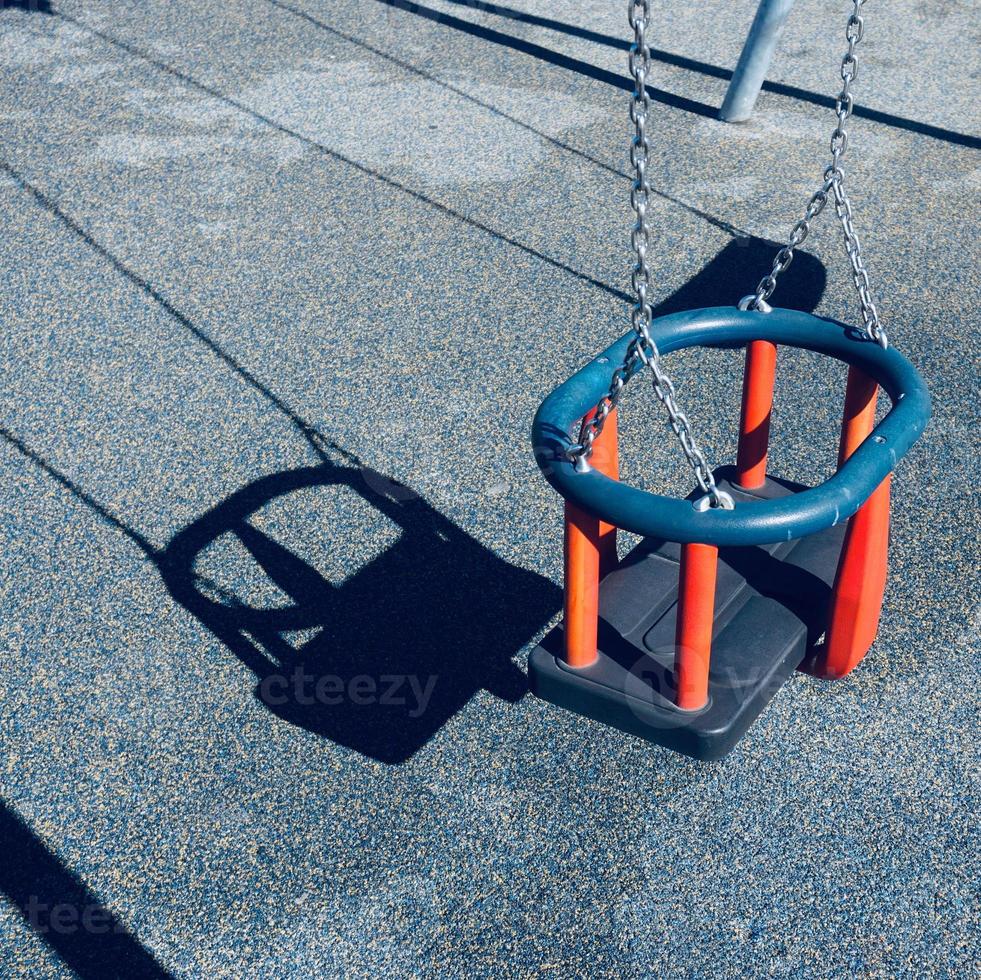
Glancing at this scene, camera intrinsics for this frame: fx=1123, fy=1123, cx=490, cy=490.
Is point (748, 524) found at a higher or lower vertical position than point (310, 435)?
higher

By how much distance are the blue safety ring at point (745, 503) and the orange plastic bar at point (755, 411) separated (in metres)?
0.06

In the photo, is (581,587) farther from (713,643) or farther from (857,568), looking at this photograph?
(857,568)

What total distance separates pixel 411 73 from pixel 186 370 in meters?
3.29

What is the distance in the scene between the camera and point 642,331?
81.2 inches

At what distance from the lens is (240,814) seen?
9.13 feet

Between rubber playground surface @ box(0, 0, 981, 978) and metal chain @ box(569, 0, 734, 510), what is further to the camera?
rubber playground surface @ box(0, 0, 981, 978)

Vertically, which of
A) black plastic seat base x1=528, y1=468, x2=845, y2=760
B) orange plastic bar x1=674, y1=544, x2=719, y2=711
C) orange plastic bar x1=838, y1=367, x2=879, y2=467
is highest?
orange plastic bar x1=838, y1=367, x2=879, y2=467

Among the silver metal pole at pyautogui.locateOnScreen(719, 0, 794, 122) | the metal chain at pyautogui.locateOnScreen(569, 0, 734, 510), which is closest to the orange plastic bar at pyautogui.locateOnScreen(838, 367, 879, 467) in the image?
the metal chain at pyautogui.locateOnScreen(569, 0, 734, 510)

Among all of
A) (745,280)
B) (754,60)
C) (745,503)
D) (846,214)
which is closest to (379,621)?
(745,503)

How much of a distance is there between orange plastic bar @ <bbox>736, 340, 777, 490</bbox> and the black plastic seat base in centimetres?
23

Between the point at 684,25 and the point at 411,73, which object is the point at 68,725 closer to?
the point at 411,73

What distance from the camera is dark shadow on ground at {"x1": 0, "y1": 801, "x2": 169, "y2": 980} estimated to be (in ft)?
8.13

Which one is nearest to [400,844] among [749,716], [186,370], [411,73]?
[749,716]

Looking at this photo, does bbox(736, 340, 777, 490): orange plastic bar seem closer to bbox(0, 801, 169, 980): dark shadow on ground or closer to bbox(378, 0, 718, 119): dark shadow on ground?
bbox(0, 801, 169, 980): dark shadow on ground
